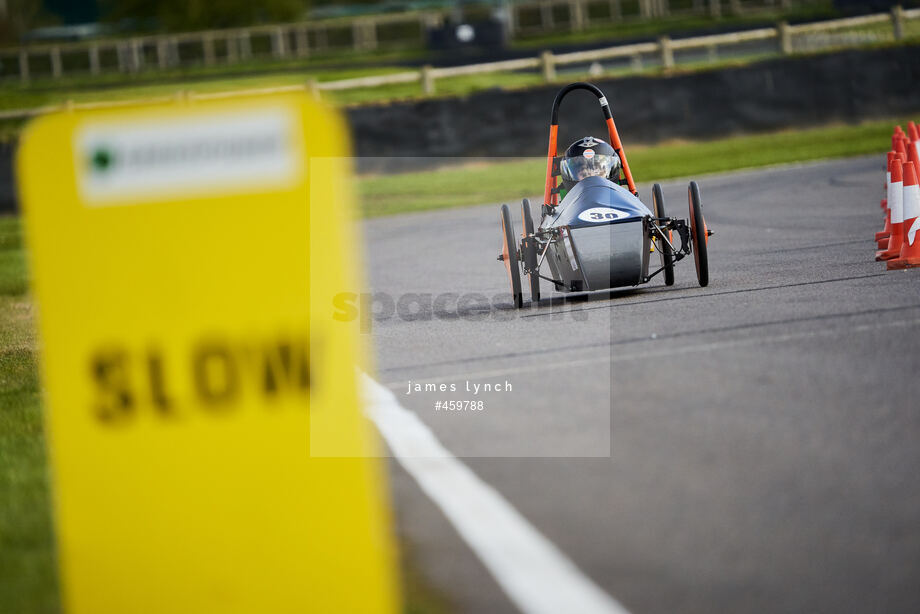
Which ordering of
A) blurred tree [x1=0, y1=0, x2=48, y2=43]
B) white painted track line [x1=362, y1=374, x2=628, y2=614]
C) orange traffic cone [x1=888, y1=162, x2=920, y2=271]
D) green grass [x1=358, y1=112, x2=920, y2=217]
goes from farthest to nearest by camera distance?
blurred tree [x1=0, y1=0, x2=48, y2=43] < green grass [x1=358, y1=112, x2=920, y2=217] < orange traffic cone [x1=888, y1=162, x2=920, y2=271] < white painted track line [x1=362, y1=374, x2=628, y2=614]

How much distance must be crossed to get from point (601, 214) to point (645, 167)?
1606 cm

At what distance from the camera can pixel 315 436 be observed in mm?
3203

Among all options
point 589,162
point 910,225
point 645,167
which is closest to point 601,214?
point 589,162

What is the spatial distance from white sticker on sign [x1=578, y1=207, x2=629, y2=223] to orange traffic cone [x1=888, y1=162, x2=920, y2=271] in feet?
6.84

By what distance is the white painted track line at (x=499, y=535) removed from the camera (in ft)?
11.7

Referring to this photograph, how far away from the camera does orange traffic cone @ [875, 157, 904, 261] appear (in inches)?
417

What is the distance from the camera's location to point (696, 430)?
533cm

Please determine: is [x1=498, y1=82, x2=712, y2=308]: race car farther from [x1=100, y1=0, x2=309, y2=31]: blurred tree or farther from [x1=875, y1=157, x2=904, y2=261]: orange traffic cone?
[x1=100, y1=0, x2=309, y2=31]: blurred tree

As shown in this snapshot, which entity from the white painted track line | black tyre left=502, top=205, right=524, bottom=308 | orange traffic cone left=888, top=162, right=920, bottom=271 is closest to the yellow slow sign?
the white painted track line

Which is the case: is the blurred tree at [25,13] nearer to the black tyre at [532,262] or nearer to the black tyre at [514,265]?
the black tyre at [532,262]

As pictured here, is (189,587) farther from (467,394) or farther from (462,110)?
(462,110)

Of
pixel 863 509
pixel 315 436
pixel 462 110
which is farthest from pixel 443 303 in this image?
→ pixel 462 110

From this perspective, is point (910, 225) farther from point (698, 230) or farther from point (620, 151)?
point (620, 151)

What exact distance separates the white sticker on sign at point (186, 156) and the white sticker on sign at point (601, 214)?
642cm
